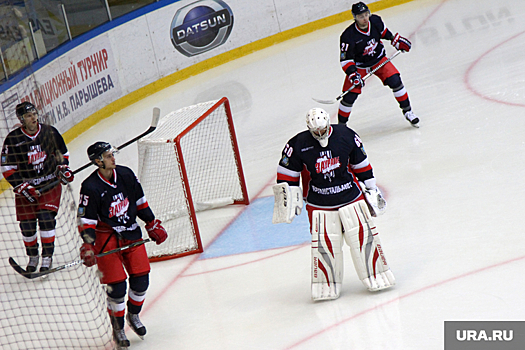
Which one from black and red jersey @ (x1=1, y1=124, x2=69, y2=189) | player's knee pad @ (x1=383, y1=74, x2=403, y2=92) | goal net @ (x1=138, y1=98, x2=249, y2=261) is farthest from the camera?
player's knee pad @ (x1=383, y1=74, x2=403, y2=92)

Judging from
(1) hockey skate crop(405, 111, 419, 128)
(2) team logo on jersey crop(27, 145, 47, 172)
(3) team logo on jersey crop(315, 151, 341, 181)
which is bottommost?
(1) hockey skate crop(405, 111, 419, 128)

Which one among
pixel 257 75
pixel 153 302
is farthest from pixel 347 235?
pixel 257 75

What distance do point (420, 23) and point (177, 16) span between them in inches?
145

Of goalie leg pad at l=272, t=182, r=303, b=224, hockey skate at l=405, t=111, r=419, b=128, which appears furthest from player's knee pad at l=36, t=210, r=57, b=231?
hockey skate at l=405, t=111, r=419, b=128

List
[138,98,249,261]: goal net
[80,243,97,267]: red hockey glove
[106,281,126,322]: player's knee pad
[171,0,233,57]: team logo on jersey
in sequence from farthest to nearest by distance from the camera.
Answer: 1. [171,0,233,57]: team logo on jersey
2. [138,98,249,261]: goal net
3. [106,281,126,322]: player's knee pad
4. [80,243,97,267]: red hockey glove

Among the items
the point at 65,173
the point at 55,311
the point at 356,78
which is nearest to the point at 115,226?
the point at 65,173

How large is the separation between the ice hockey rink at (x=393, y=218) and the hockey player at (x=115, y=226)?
406 millimetres

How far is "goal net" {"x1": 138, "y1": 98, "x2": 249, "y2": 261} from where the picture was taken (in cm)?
555

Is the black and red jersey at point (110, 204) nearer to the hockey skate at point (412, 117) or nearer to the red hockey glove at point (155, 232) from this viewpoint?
the red hockey glove at point (155, 232)

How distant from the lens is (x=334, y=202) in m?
4.14

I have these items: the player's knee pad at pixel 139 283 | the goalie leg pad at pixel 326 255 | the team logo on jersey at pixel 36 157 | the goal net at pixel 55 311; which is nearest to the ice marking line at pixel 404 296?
the goalie leg pad at pixel 326 255

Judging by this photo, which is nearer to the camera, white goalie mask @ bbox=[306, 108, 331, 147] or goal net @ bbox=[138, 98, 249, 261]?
white goalie mask @ bbox=[306, 108, 331, 147]

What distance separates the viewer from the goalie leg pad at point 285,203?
13.5 feet

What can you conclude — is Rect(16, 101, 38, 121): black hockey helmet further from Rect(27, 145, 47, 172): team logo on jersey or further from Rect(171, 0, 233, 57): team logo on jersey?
Rect(171, 0, 233, 57): team logo on jersey
